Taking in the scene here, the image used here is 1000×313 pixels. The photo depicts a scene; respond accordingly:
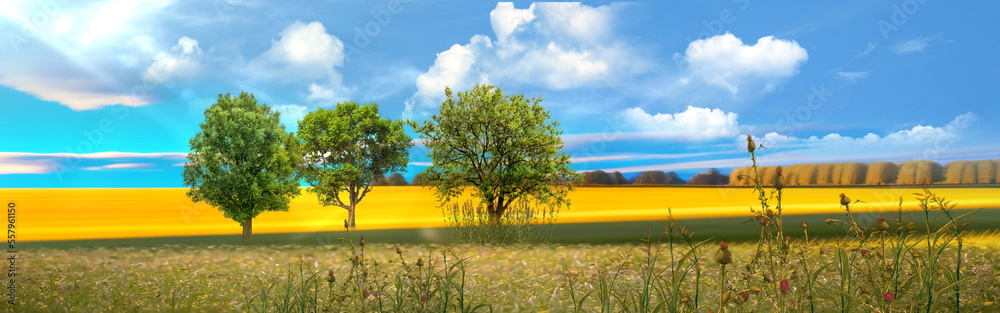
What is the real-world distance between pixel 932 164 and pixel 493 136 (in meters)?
39.1

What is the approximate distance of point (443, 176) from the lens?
2258 cm

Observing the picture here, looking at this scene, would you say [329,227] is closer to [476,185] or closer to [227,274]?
[476,185]

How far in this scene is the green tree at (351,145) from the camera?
102 ft

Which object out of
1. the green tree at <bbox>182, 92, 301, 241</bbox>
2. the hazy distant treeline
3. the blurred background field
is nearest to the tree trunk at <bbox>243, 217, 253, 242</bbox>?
the green tree at <bbox>182, 92, 301, 241</bbox>

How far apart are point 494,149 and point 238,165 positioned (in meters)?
10.1

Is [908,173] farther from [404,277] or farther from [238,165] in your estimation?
[404,277]

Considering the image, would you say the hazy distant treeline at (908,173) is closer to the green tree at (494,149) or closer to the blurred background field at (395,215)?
the blurred background field at (395,215)

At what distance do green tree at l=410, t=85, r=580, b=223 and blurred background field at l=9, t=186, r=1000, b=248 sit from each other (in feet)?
9.97

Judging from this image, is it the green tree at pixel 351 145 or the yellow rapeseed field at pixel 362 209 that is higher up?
the green tree at pixel 351 145

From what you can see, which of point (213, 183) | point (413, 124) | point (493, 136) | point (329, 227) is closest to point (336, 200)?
point (329, 227)

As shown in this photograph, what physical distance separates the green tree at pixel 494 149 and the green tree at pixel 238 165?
279 inches

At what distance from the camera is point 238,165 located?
25.0m

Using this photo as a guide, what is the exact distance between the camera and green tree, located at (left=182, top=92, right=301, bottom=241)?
24.6 metres

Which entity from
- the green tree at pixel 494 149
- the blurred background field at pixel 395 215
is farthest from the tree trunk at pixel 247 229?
the green tree at pixel 494 149
